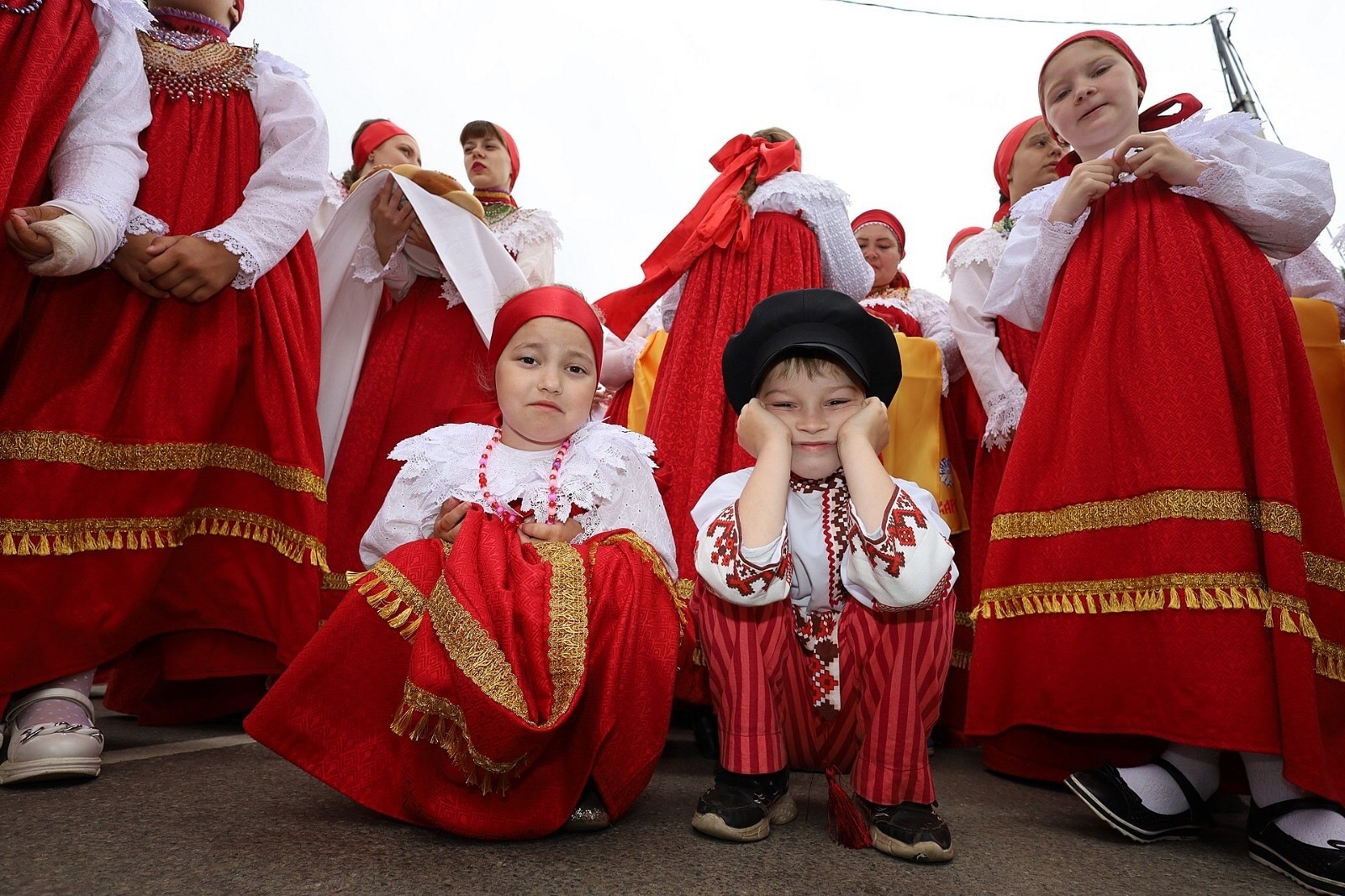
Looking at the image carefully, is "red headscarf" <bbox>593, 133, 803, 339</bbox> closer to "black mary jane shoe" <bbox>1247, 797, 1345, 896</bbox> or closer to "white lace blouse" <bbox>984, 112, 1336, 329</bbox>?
"white lace blouse" <bbox>984, 112, 1336, 329</bbox>

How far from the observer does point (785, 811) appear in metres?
1.73

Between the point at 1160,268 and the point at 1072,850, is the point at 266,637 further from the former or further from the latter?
the point at 1160,268

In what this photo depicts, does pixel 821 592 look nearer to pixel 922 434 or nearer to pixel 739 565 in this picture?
pixel 739 565

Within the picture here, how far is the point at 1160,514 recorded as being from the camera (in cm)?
182

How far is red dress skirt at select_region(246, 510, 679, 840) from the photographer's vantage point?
4.97 ft

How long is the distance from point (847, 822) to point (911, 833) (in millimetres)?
114

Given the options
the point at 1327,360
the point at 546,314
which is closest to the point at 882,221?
the point at 1327,360

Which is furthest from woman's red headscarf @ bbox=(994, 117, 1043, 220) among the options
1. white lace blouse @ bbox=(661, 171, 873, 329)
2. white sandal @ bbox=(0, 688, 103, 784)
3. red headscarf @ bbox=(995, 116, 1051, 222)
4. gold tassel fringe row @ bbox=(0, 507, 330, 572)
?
white sandal @ bbox=(0, 688, 103, 784)

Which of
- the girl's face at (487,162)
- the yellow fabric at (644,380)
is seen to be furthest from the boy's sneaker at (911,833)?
the girl's face at (487,162)

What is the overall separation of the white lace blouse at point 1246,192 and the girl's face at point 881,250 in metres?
2.26

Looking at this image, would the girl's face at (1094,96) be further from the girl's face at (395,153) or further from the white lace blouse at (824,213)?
the girl's face at (395,153)

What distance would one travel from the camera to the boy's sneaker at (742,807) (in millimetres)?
1582

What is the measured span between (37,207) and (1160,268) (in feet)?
8.16

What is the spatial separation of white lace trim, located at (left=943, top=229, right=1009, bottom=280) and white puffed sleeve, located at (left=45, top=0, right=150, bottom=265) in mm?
2440
